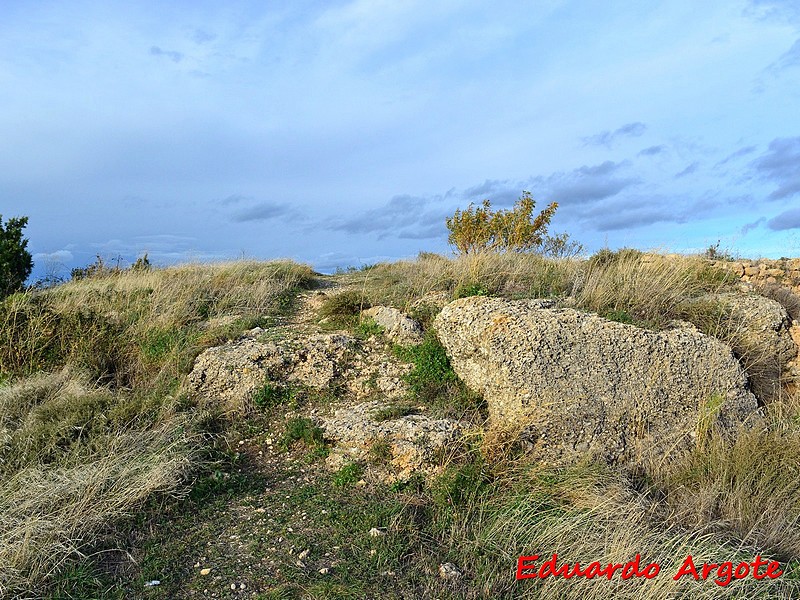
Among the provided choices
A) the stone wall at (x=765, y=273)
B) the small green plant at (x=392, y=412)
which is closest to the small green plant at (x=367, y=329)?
the small green plant at (x=392, y=412)

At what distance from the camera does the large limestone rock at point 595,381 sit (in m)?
5.51

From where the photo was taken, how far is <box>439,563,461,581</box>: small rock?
13.2 feet

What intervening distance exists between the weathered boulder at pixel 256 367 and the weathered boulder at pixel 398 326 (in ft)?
1.74

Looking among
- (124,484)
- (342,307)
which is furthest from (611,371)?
(124,484)

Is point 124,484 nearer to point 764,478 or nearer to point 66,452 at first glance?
point 66,452

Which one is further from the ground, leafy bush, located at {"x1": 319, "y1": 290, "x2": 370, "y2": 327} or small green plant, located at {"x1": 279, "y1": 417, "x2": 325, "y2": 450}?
leafy bush, located at {"x1": 319, "y1": 290, "x2": 370, "y2": 327}

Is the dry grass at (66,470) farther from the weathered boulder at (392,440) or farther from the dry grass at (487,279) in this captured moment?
the dry grass at (487,279)

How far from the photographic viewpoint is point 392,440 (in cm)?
539

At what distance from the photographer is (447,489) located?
4.86 meters

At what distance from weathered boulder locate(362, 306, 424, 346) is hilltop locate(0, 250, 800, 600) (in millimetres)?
46

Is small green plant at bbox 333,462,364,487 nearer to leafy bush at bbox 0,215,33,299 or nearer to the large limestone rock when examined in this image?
the large limestone rock

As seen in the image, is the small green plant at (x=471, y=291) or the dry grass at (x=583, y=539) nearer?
the dry grass at (x=583, y=539)

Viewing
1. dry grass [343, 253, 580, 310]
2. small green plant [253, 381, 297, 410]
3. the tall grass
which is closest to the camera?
the tall grass

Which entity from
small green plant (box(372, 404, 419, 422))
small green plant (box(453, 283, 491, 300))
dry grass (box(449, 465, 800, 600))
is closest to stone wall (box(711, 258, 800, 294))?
small green plant (box(453, 283, 491, 300))
